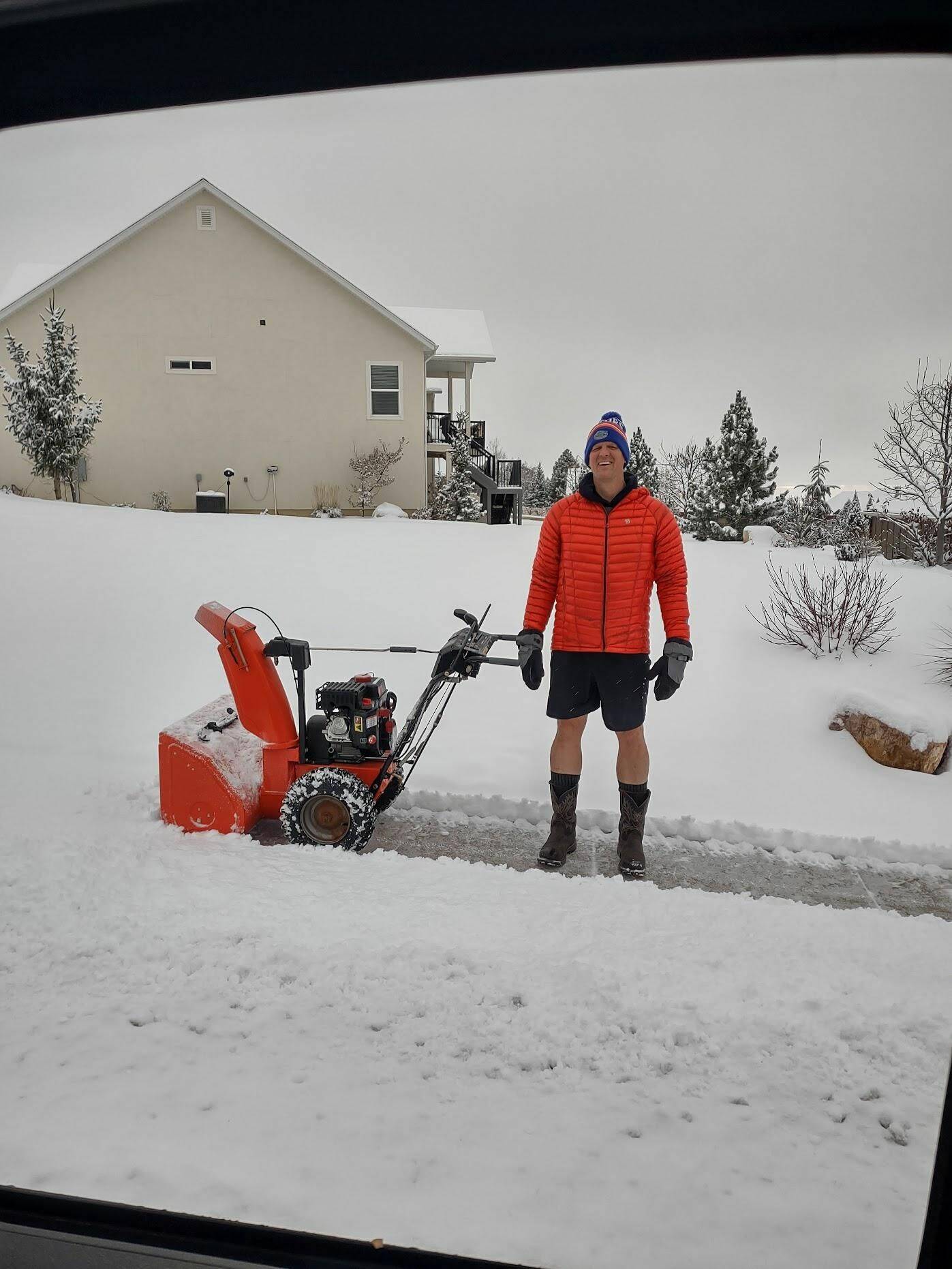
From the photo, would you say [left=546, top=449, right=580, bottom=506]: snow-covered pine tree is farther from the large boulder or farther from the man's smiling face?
the man's smiling face

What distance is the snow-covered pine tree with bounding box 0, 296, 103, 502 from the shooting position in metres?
9.07

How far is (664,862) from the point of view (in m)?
3.33

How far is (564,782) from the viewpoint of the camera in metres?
3.33

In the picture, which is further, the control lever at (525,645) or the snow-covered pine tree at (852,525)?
the snow-covered pine tree at (852,525)

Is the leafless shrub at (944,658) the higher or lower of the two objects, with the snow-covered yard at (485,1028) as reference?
higher

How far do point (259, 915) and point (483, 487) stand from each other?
33.2 ft

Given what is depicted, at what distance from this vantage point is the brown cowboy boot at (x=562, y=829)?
128 inches

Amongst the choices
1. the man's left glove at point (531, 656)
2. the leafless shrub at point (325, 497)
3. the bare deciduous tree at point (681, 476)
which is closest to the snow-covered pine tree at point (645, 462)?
the bare deciduous tree at point (681, 476)

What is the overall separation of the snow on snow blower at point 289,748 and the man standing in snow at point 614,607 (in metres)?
0.22

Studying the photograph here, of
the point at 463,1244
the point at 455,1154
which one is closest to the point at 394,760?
the point at 455,1154

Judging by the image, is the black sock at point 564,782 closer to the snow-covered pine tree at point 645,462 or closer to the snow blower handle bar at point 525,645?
the snow blower handle bar at point 525,645

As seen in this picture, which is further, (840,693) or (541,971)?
(840,693)

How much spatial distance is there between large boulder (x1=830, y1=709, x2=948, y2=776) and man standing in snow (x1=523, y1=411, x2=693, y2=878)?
2.10 meters

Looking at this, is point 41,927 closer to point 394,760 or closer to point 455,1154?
point 394,760
